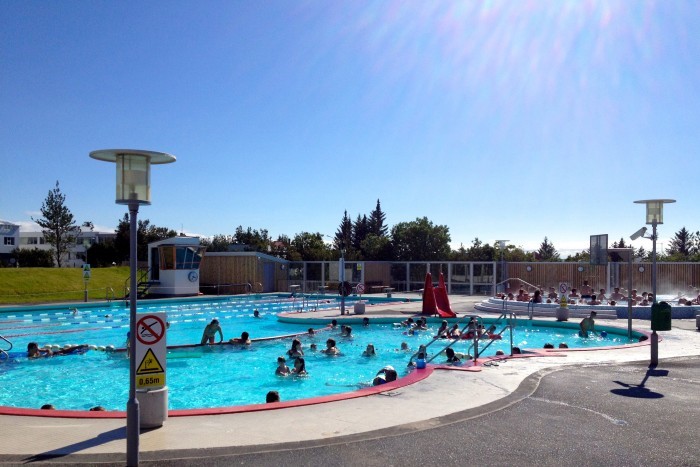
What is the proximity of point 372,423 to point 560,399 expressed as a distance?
335 cm

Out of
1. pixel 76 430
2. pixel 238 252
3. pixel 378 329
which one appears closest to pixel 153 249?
pixel 238 252

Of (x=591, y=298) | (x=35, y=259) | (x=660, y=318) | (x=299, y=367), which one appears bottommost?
(x=299, y=367)

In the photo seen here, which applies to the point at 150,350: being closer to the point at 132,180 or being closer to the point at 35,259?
the point at 132,180

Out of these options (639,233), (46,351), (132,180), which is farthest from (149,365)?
(639,233)

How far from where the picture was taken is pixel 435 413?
27.2 ft

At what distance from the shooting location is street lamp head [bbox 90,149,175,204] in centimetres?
630

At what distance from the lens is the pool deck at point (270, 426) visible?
646 cm

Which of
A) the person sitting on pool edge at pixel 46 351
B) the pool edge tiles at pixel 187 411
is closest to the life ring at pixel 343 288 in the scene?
the person sitting on pool edge at pixel 46 351

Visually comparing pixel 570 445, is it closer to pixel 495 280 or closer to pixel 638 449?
pixel 638 449

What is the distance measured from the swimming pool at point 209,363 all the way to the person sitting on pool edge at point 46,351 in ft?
0.84

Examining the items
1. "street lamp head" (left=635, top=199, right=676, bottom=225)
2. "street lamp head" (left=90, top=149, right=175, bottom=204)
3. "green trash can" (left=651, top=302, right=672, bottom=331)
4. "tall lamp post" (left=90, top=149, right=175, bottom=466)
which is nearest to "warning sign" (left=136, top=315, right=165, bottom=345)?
"tall lamp post" (left=90, top=149, right=175, bottom=466)

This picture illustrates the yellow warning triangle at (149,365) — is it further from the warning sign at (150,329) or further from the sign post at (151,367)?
the warning sign at (150,329)

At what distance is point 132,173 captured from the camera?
6.35 meters

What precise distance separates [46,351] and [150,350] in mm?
11771
